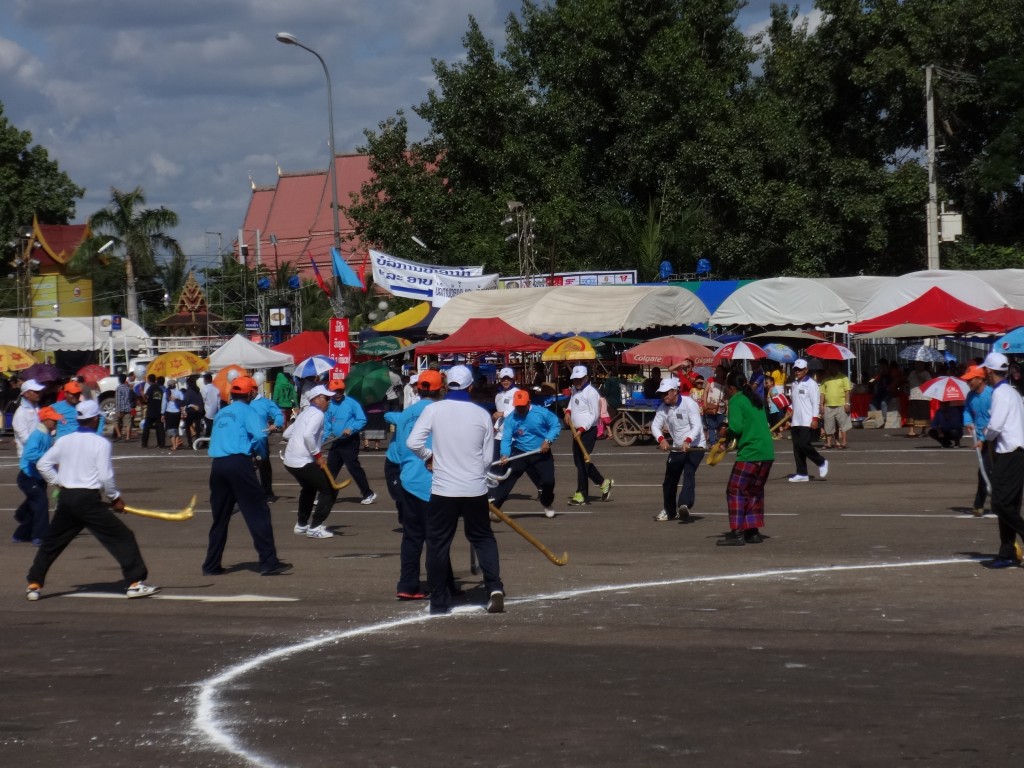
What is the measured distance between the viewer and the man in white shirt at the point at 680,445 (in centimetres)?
1630

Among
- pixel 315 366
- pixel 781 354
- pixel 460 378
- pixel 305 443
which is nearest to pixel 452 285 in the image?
pixel 781 354

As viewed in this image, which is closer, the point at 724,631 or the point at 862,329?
the point at 724,631

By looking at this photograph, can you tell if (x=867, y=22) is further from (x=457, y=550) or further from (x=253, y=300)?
(x=253, y=300)

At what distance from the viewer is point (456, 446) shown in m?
10.2

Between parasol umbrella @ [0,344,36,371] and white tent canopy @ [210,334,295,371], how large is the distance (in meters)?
6.27

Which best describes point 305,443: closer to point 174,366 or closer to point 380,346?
point 380,346

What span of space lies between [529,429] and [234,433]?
480cm

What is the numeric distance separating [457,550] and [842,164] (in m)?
32.6

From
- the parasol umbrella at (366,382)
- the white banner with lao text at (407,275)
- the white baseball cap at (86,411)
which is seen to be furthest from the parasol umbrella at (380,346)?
the white baseball cap at (86,411)

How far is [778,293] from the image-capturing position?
115ft

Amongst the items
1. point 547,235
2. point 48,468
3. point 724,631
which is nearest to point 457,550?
point 48,468

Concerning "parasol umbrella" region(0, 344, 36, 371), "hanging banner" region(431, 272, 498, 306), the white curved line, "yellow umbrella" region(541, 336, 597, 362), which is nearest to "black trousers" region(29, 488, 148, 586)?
the white curved line

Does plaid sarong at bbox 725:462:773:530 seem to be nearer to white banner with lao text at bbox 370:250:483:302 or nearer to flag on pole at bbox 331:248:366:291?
flag on pole at bbox 331:248:366:291

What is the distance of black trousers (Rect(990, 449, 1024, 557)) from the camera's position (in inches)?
460
